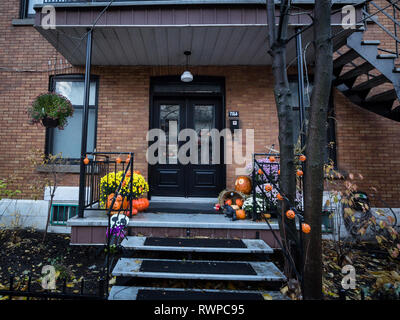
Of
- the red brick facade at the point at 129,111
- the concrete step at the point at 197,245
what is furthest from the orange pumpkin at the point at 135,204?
the red brick facade at the point at 129,111

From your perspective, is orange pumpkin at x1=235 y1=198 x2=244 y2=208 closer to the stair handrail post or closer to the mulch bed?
the mulch bed

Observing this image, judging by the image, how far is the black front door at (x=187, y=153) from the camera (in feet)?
17.0

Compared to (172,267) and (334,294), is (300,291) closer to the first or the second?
(334,294)

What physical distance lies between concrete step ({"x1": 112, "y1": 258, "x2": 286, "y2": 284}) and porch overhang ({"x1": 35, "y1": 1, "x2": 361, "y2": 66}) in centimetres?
Result: 371

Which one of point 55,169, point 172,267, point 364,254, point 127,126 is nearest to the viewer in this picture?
point 172,267

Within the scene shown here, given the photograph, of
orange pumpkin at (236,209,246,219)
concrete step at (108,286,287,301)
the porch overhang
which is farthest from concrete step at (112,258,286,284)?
the porch overhang

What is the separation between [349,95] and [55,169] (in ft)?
22.1

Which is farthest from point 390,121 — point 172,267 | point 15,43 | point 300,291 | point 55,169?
point 15,43

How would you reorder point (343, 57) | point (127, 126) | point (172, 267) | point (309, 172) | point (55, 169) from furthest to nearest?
point (127, 126), point (55, 169), point (343, 57), point (172, 267), point (309, 172)

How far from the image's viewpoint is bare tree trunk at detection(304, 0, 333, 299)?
201 cm

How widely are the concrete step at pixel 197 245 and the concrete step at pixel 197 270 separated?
0.15m

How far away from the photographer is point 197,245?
9.66ft

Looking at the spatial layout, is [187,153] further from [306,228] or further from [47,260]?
[306,228]

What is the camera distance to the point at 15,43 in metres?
5.20
